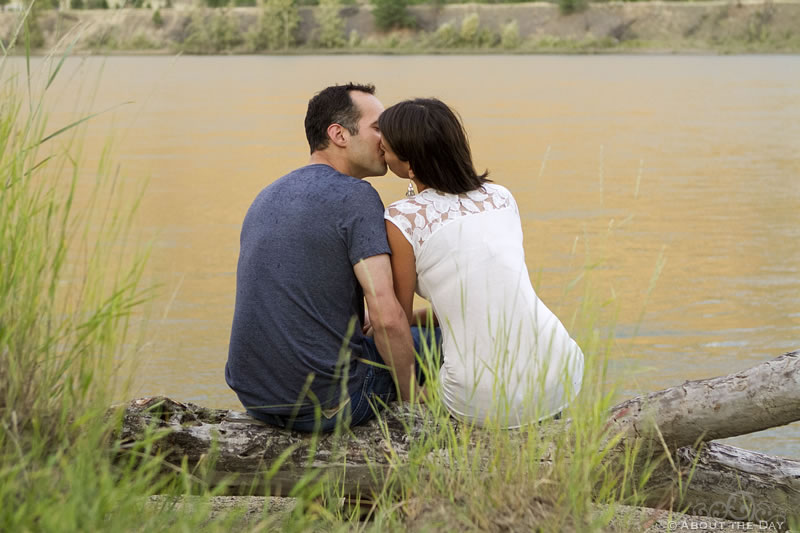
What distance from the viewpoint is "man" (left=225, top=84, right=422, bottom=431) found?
121 inches

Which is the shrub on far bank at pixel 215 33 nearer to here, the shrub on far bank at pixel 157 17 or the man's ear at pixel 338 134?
the shrub on far bank at pixel 157 17

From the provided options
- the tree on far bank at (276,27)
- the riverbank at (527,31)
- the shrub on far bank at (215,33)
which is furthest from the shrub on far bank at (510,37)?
the shrub on far bank at (215,33)

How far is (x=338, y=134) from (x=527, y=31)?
67103 mm

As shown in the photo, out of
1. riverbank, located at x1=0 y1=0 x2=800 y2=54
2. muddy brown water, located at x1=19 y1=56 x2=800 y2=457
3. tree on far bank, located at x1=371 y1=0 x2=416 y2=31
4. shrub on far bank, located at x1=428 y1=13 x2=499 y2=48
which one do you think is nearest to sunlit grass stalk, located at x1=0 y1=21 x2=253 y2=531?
muddy brown water, located at x1=19 y1=56 x2=800 y2=457

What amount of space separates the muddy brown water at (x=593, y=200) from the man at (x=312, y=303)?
13.4 inches

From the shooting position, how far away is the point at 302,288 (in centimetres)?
309

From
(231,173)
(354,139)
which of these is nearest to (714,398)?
(354,139)

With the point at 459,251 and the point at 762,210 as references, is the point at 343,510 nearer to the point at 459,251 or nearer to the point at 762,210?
the point at 459,251

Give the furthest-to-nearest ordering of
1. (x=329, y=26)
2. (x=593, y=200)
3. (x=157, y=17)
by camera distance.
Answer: (x=329, y=26), (x=157, y=17), (x=593, y=200)

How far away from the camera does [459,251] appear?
3.00 m

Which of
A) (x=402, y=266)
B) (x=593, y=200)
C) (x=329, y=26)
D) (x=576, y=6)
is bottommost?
(x=593, y=200)

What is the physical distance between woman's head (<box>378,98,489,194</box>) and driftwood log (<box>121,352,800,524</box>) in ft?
2.41

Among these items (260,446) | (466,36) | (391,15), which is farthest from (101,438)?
(391,15)

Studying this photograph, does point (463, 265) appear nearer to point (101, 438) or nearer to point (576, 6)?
point (101, 438)
